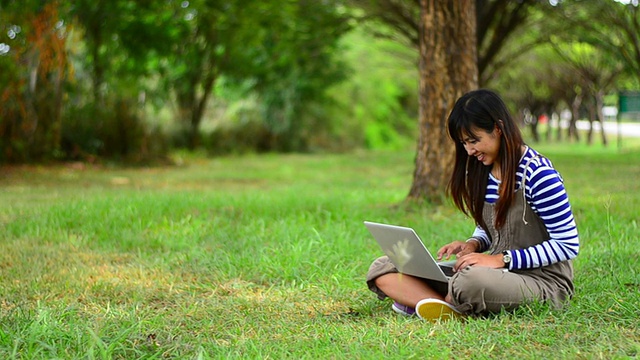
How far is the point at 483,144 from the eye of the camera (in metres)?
4.02

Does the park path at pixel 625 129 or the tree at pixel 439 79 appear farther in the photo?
the park path at pixel 625 129

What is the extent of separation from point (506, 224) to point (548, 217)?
271 millimetres

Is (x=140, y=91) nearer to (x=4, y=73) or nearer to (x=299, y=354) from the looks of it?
(x=4, y=73)

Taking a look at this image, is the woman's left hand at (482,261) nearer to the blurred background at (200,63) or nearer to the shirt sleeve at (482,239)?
the shirt sleeve at (482,239)

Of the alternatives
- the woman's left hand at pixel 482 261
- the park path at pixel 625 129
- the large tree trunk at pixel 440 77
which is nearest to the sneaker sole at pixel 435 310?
the woman's left hand at pixel 482 261

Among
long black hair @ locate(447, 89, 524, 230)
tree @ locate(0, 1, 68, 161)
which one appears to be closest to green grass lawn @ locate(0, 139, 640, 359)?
long black hair @ locate(447, 89, 524, 230)

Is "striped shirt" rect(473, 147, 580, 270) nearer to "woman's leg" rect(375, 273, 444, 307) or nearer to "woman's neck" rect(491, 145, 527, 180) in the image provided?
"woman's neck" rect(491, 145, 527, 180)

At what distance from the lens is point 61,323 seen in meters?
4.00

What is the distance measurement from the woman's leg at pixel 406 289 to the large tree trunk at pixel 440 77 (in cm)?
391

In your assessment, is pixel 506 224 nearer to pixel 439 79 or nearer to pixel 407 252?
pixel 407 252

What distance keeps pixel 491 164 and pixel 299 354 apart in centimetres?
153

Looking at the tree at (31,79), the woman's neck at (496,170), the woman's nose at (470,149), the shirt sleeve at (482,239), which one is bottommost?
the shirt sleeve at (482,239)

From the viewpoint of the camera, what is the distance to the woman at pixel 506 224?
3928 millimetres

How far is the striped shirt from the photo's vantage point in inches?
154
